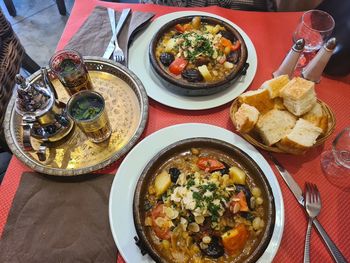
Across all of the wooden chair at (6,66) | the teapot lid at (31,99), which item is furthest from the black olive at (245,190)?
the wooden chair at (6,66)

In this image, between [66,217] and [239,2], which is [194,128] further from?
[239,2]

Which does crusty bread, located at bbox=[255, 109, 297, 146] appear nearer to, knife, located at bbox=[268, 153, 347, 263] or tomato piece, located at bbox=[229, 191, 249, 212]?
knife, located at bbox=[268, 153, 347, 263]

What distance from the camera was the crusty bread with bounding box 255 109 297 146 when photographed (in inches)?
48.4

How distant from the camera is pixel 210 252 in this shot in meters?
1.03

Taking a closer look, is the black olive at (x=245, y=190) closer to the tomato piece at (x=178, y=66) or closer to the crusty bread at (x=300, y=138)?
the crusty bread at (x=300, y=138)

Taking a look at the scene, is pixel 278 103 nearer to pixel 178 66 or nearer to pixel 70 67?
pixel 178 66

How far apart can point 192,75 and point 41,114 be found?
656 mm

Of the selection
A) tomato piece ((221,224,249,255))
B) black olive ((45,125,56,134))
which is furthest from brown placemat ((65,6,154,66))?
tomato piece ((221,224,249,255))

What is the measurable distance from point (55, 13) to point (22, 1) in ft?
1.55

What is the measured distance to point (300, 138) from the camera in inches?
46.6

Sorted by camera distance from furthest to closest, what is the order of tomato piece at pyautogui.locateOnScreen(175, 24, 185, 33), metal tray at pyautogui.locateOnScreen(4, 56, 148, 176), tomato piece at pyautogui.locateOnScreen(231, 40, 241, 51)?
tomato piece at pyautogui.locateOnScreen(175, 24, 185, 33)
tomato piece at pyautogui.locateOnScreen(231, 40, 241, 51)
metal tray at pyautogui.locateOnScreen(4, 56, 148, 176)

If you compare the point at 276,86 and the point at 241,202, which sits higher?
the point at 276,86

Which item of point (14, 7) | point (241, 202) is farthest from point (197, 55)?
point (14, 7)

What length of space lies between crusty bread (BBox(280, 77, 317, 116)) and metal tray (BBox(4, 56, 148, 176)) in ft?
1.95
